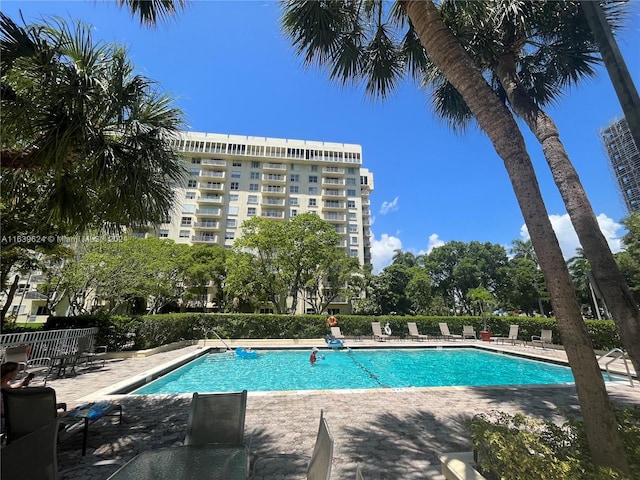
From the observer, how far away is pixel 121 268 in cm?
1880

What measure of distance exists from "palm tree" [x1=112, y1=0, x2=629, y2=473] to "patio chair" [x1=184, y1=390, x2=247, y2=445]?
3.52 metres

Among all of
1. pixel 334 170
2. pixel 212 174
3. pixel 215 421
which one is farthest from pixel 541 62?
pixel 212 174

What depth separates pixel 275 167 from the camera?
171 feet

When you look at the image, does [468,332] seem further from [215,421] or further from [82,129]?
[82,129]

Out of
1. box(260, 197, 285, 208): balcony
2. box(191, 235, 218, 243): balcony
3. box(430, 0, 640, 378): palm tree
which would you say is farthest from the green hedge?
box(260, 197, 285, 208): balcony

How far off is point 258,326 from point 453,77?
17.9 m

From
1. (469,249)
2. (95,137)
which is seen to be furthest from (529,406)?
(469,249)

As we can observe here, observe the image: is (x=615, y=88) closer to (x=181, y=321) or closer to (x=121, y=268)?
(x=181, y=321)

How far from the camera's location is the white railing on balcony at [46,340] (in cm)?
914

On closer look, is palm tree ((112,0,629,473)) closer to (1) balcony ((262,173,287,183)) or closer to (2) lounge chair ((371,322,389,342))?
(2) lounge chair ((371,322,389,342))

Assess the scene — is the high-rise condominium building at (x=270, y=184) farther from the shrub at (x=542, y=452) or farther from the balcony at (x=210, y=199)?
the shrub at (x=542, y=452)

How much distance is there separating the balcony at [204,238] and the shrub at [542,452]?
48.1m

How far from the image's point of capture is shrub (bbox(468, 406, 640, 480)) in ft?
7.46

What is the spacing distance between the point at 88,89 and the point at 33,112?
2.52ft
